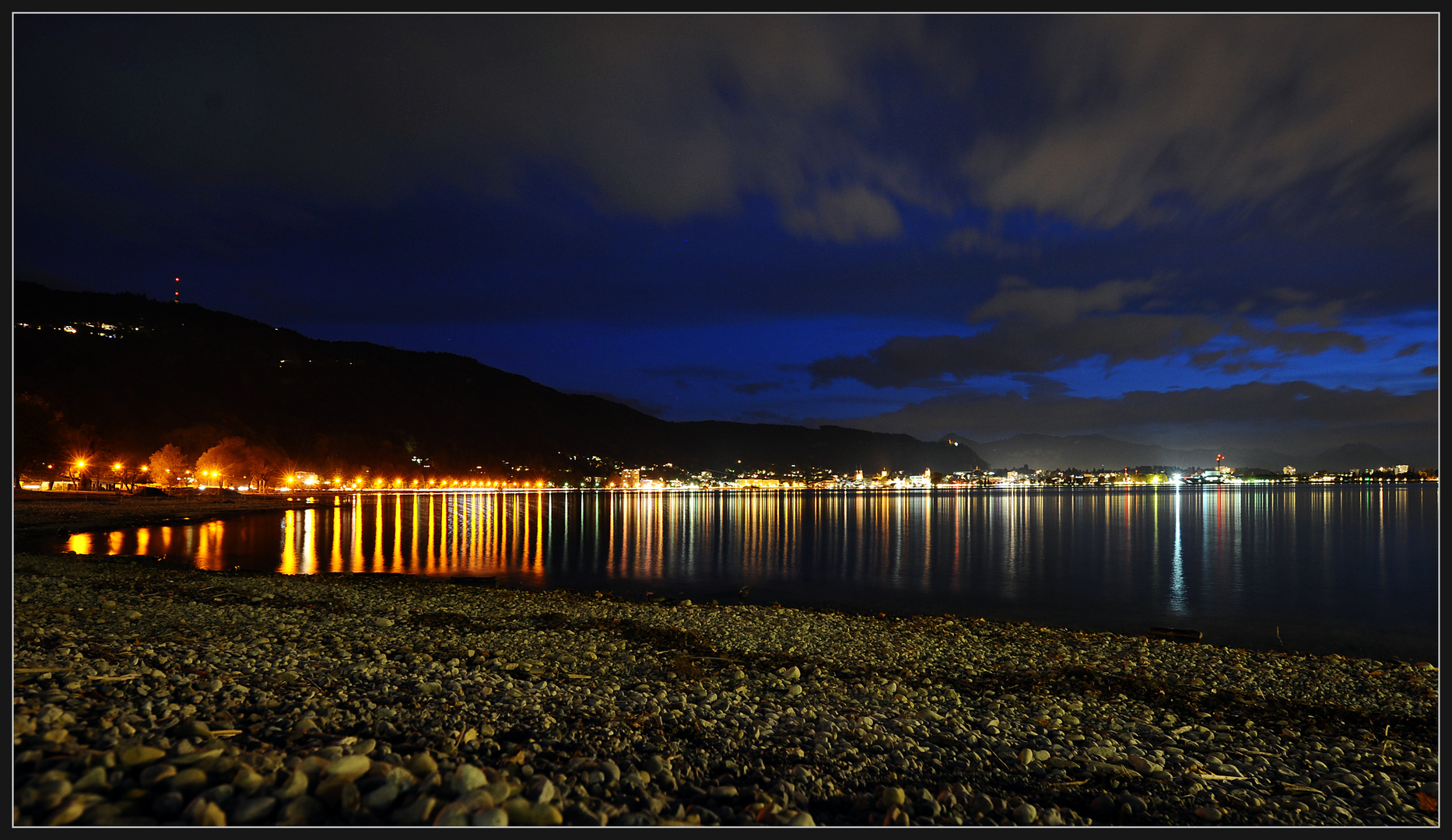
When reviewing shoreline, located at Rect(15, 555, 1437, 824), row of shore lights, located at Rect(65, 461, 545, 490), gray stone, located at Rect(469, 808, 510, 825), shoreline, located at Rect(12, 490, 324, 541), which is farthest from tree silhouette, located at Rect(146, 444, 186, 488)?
gray stone, located at Rect(469, 808, 510, 825)

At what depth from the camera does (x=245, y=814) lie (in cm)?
382

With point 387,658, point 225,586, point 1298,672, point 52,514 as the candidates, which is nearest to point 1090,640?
point 1298,672

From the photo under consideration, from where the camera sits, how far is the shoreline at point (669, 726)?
14.2 feet

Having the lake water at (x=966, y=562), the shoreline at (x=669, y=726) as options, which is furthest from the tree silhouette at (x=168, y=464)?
the shoreline at (x=669, y=726)

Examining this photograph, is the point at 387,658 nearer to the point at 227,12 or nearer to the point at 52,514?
the point at 227,12

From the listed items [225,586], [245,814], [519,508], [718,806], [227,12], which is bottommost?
[519,508]

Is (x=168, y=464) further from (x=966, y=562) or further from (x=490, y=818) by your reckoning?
(x=490, y=818)

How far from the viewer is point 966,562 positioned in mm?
36344

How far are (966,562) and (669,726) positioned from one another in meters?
32.7

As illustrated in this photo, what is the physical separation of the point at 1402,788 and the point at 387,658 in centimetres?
1194

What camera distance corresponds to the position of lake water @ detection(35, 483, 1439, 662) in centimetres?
2216

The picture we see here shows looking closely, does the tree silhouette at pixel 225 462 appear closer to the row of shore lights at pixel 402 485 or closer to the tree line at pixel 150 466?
the tree line at pixel 150 466

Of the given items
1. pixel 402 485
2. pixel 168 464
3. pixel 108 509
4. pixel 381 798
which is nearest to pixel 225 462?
pixel 168 464

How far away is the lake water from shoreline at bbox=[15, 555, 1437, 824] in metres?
9.63
